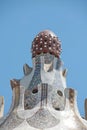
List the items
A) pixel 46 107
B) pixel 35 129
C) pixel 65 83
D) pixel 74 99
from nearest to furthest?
pixel 35 129
pixel 46 107
pixel 74 99
pixel 65 83

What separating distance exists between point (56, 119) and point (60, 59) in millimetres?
2970

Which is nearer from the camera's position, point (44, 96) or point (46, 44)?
point (44, 96)

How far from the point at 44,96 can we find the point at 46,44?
2370 millimetres

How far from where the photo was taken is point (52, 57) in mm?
12336

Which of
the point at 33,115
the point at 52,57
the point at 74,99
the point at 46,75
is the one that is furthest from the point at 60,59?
the point at 33,115

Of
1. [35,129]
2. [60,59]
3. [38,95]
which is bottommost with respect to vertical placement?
[35,129]

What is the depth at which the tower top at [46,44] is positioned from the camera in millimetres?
12453

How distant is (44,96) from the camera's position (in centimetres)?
1070

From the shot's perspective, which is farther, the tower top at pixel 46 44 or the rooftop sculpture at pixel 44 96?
the tower top at pixel 46 44

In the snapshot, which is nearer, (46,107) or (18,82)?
(46,107)

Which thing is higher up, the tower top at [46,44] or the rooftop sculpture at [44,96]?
the tower top at [46,44]

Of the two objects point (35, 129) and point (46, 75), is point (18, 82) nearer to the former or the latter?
point (46, 75)

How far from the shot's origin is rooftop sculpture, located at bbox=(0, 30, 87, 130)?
32.5 ft

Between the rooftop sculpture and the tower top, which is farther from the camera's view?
the tower top
